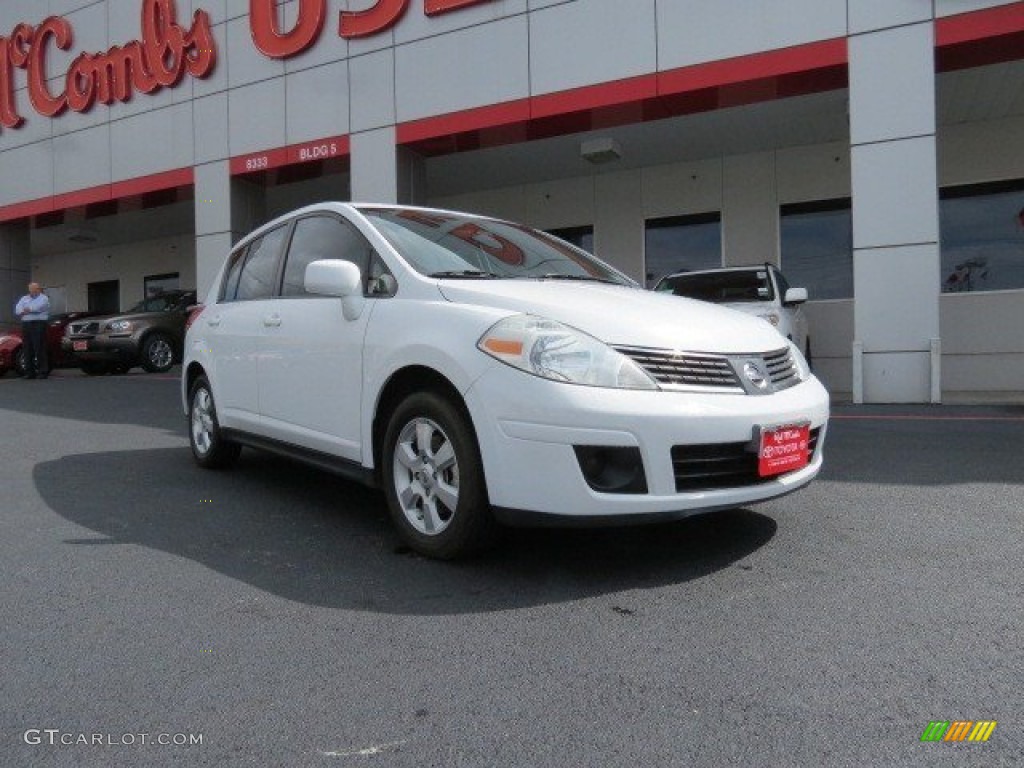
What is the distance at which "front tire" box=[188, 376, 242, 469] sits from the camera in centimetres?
522

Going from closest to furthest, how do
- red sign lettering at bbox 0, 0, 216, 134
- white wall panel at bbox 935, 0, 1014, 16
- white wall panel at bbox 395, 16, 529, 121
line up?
white wall panel at bbox 935, 0, 1014, 16, white wall panel at bbox 395, 16, 529, 121, red sign lettering at bbox 0, 0, 216, 134

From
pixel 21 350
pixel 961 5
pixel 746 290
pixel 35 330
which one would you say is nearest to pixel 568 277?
pixel 746 290

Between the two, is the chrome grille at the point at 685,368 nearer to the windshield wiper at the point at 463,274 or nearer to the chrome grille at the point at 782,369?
the chrome grille at the point at 782,369

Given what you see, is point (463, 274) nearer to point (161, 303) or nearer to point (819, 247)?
point (819, 247)

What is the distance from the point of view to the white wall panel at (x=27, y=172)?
1706 centimetres

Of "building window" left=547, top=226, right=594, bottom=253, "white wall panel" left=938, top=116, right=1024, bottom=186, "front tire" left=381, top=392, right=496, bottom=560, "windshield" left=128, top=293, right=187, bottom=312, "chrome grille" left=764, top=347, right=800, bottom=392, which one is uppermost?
"white wall panel" left=938, top=116, right=1024, bottom=186

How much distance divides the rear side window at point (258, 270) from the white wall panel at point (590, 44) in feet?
23.3

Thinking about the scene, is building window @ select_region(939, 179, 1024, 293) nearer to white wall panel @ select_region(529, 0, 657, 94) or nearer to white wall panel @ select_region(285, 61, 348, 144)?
white wall panel @ select_region(529, 0, 657, 94)

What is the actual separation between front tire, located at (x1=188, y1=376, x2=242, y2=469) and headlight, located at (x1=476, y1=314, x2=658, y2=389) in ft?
8.88

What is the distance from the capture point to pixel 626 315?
317cm

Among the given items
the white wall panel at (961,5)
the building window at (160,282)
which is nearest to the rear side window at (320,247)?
the white wall panel at (961,5)

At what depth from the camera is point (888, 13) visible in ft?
29.8

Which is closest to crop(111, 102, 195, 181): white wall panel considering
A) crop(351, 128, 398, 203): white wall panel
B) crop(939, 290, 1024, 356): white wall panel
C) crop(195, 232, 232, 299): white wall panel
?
crop(195, 232, 232, 299): white wall panel

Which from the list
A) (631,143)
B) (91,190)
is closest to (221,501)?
(631,143)
